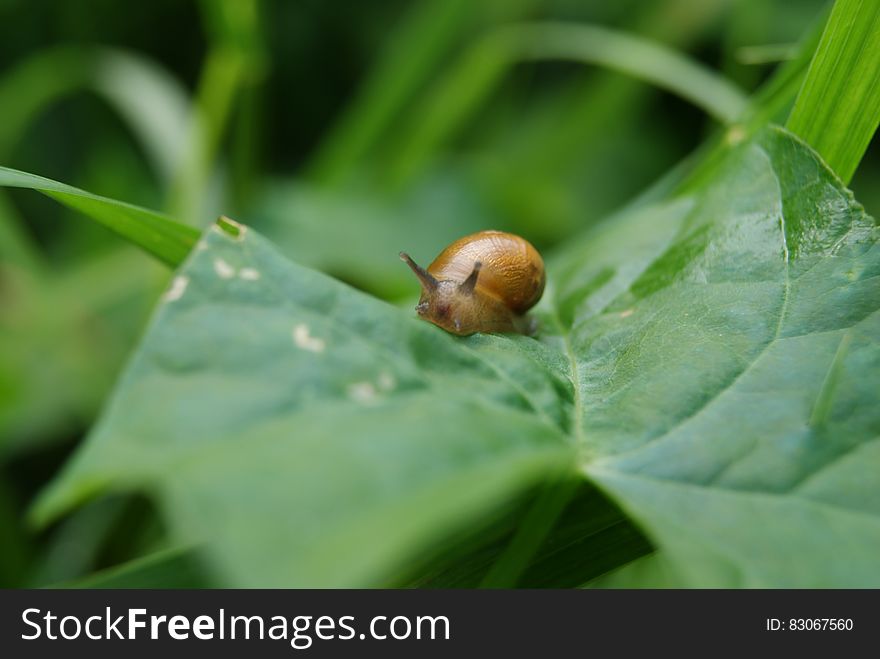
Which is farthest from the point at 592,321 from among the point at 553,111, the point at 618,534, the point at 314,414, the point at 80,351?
the point at 553,111

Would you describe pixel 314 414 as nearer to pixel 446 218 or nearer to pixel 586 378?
pixel 586 378

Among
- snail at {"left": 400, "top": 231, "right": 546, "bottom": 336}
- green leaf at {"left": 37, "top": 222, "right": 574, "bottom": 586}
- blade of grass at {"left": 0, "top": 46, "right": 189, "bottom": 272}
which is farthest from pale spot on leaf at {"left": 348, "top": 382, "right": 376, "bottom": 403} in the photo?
blade of grass at {"left": 0, "top": 46, "right": 189, "bottom": 272}

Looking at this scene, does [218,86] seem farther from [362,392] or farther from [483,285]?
[362,392]

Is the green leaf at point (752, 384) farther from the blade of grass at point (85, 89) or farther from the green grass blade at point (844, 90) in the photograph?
the blade of grass at point (85, 89)

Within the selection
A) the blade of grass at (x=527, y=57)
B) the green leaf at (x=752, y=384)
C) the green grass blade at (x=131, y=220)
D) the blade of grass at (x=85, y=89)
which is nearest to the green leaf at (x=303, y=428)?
the green leaf at (x=752, y=384)

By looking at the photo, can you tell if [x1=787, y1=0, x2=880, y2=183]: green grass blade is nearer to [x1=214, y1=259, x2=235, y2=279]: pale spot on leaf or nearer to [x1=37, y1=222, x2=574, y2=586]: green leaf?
[x1=37, y1=222, x2=574, y2=586]: green leaf
